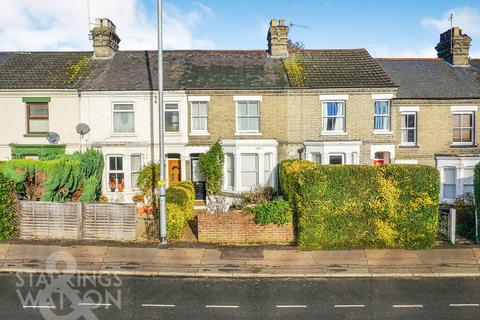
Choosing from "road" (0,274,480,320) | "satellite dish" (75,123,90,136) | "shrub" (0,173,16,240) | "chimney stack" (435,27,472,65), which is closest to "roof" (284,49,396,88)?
"chimney stack" (435,27,472,65)

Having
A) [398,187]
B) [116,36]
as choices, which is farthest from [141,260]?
[116,36]

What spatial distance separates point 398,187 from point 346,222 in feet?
7.26

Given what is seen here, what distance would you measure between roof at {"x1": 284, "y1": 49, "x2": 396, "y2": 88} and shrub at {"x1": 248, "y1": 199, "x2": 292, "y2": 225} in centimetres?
987

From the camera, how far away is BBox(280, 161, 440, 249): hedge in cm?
1289

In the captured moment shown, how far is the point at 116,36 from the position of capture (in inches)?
986

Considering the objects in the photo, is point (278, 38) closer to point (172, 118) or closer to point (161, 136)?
point (172, 118)

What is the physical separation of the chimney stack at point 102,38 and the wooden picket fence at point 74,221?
13.3 m

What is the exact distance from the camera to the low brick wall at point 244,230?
13.8 meters

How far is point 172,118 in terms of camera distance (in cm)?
2138

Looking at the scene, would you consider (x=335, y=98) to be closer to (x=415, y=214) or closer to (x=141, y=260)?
(x=415, y=214)

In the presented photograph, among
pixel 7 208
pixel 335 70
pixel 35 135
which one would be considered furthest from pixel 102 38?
pixel 335 70

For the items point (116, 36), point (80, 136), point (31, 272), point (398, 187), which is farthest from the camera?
point (116, 36)

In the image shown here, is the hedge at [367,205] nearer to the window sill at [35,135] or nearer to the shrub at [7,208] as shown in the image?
the shrub at [7,208]

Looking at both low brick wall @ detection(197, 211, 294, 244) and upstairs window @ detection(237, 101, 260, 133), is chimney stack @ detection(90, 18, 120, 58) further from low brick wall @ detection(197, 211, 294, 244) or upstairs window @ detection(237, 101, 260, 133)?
low brick wall @ detection(197, 211, 294, 244)
